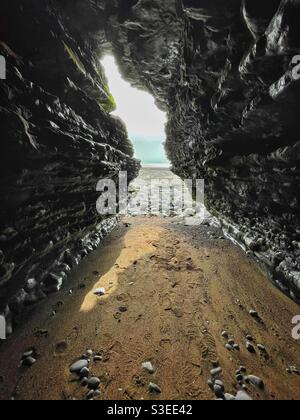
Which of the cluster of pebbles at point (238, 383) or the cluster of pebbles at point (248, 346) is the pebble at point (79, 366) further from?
the cluster of pebbles at point (248, 346)

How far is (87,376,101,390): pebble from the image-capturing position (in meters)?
3.13

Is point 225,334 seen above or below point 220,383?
above

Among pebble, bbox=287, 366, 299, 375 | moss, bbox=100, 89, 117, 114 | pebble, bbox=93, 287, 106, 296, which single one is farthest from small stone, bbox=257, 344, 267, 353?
moss, bbox=100, 89, 117, 114

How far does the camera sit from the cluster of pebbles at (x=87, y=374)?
3.05 m

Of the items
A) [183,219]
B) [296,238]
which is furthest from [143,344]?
[183,219]

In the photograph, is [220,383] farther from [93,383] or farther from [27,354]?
[27,354]

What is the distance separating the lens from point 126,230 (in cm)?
985

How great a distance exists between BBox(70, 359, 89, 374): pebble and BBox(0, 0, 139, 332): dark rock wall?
Result: 1.69m

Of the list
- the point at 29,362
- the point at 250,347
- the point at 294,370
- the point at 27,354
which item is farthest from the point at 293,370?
the point at 27,354

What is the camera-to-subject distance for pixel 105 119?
29.9 ft

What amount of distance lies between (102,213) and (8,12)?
6241mm

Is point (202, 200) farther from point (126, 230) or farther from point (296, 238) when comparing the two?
point (296, 238)

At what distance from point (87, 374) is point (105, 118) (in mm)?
8458

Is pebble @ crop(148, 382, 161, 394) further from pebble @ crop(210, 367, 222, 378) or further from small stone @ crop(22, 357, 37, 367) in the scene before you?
small stone @ crop(22, 357, 37, 367)
